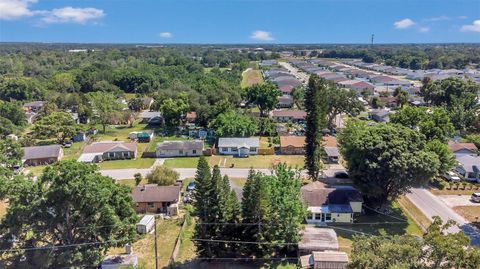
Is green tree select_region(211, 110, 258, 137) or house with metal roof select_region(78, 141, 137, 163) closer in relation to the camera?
house with metal roof select_region(78, 141, 137, 163)

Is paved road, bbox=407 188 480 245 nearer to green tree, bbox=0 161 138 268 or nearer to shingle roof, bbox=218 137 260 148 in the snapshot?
shingle roof, bbox=218 137 260 148

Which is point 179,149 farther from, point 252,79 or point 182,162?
point 252,79

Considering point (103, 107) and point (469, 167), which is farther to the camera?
point (103, 107)

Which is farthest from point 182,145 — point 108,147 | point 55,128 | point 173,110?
point 55,128

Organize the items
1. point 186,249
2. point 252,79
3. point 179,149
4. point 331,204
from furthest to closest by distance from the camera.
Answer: point 252,79
point 179,149
point 331,204
point 186,249

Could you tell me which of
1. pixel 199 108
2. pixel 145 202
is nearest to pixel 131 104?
pixel 199 108

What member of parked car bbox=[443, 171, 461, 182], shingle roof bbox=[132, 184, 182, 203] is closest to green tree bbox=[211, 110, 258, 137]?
shingle roof bbox=[132, 184, 182, 203]

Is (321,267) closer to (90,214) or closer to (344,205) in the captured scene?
(344,205)
